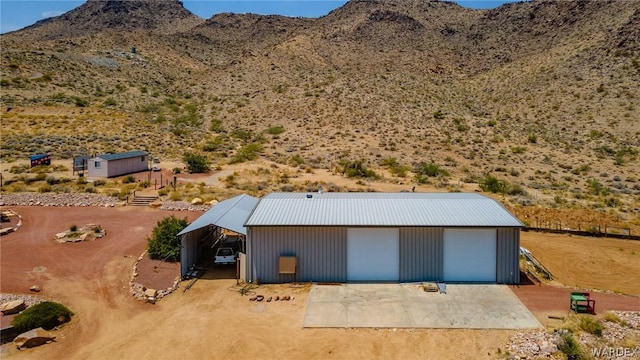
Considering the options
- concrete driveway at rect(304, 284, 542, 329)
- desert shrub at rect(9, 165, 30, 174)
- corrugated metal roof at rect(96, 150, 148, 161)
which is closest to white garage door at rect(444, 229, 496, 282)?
concrete driveway at rect(304, 284, 542, 329)

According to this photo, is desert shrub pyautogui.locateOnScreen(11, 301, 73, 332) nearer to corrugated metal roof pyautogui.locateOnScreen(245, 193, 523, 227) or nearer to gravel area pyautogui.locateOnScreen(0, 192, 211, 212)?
corrugated metal roof pyautogui.locateOnScreen(245, 193, 523, 227)

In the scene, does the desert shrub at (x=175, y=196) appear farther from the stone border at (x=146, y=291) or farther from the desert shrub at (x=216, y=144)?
the desert shrub at (x=216, y=144)

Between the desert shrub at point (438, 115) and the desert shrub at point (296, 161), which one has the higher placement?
the desert shrub at point (438, 115)

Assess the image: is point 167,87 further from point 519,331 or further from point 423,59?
point 519,331

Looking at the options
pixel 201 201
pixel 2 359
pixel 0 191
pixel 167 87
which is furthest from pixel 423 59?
pixel 2 359

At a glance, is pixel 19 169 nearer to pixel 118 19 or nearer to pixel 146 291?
pixel 146 291

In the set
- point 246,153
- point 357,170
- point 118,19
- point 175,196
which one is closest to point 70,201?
point 175,196

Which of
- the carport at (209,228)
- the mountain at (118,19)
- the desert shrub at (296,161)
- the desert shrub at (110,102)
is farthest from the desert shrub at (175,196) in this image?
the mountain at (118,19)
